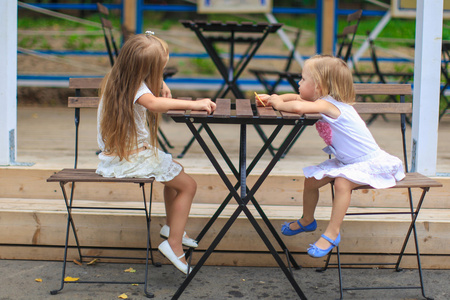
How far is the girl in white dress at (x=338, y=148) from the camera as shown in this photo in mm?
2660

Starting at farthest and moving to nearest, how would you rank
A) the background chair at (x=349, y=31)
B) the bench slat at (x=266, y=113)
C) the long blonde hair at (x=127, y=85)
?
the background chair at (x=349, y=31) < the long blonde hair at (x=127, y=85) < the bench slat at (x=266, y=113)

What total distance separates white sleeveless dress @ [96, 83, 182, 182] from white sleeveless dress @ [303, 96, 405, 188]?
653 mm

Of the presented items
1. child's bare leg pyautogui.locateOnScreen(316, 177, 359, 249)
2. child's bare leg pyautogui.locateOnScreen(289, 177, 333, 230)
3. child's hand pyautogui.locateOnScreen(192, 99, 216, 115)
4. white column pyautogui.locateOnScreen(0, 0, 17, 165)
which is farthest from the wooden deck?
child's hand pyautogui.locateOnScreen(192, 99, 216, 115)

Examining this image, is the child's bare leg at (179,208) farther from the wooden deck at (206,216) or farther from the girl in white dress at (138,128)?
the wooden deck at (206,216)

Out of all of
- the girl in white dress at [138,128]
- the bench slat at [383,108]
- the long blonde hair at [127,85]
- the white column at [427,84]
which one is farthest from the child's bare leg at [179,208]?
the white column at [427,84]

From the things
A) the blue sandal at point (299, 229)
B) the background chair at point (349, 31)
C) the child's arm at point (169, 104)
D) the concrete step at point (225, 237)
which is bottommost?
the concrete step at point (225, 237)

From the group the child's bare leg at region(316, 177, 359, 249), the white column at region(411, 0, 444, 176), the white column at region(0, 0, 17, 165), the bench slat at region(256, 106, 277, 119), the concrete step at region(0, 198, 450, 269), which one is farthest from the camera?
the white column at region(0, 0, 17, 165)

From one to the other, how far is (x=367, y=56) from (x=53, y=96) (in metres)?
3.59

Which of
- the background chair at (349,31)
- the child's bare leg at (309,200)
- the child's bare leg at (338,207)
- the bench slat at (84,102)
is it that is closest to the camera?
the child's bare leg at (338,207)

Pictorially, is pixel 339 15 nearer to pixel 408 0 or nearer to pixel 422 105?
pixel 408 0

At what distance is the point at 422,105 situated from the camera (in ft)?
11.4

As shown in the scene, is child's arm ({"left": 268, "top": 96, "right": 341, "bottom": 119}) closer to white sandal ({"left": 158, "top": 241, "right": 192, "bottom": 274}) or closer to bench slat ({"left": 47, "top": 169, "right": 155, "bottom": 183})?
bench slat ({"left": 47, "top": 169, "right": 155, "bottom": 183})

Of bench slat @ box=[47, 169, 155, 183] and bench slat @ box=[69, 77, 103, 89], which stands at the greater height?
bench slat @ box=[69, 77, 103, 89]

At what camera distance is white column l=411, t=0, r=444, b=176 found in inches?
135
